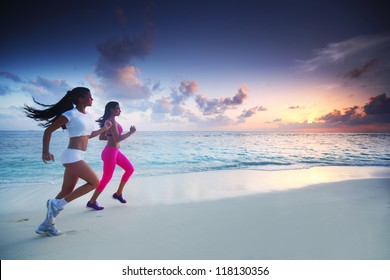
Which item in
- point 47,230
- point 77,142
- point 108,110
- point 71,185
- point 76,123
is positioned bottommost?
point 47,230

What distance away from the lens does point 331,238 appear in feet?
10.1

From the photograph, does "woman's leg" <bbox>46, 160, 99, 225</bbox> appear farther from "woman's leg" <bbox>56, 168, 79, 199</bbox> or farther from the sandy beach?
the sandy beach

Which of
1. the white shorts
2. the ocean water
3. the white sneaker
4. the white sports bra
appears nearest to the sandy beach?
the white sneaker

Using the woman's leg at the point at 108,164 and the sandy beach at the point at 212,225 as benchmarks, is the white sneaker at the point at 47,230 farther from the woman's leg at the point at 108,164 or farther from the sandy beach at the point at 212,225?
the woman's leg at the point at 108,164

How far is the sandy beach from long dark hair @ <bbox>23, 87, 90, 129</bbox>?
159cm

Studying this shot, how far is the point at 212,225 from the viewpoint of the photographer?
3.59 metres

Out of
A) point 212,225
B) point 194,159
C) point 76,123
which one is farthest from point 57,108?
point 194,159

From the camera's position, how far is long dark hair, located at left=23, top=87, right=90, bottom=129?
3383mm

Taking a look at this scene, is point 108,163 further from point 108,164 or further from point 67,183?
point 67,183

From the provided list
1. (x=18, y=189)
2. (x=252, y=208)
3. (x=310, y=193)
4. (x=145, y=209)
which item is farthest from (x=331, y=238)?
(x=18, y=189)

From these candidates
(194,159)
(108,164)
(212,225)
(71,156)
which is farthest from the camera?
(194,159)

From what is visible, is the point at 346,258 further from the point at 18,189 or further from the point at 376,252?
the point at 18,189

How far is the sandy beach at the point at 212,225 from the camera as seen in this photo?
2807mm

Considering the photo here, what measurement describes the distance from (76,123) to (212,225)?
2322mm
